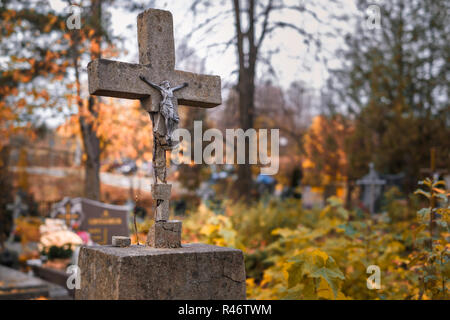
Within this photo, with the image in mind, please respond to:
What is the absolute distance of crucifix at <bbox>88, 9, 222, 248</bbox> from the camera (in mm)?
3406

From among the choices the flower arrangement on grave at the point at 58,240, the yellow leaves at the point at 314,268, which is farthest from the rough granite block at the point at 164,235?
the flower arrangement on grave at the point at 58,240

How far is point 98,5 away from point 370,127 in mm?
10847

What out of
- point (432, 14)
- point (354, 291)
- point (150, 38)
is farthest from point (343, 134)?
point (150, 38)

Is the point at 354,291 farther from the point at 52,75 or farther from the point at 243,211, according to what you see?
the point at 52,75

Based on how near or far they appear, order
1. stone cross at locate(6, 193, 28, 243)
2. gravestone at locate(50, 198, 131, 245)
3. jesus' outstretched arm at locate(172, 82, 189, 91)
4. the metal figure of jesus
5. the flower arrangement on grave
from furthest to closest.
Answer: stone cross at locate(6, 193, 28, 243), the flower arrangement on grave, gravestone at locate(50, 198, 131, 245), jesus' outstretched arm at locate(172, 82, 189, 91), the metal figure of jesus

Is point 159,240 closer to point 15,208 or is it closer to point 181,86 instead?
point 181,86

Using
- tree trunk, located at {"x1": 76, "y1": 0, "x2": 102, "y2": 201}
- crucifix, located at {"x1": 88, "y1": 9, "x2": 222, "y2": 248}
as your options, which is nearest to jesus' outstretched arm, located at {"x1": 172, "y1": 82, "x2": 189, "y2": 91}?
crucifix, located at {"x1": 88, "y1": 9, "x2": 222, "y2": 248}

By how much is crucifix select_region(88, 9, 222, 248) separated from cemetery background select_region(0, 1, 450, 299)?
31cm

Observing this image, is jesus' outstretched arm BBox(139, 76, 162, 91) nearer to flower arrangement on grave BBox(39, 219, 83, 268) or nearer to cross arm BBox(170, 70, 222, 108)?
cross arm BBox(170, 70, 222, 108)

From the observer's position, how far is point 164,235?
3393 mm

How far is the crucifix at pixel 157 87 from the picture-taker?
341 cm

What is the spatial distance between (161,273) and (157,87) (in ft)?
4.66

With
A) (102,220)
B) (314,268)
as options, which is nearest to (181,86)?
(314,268)

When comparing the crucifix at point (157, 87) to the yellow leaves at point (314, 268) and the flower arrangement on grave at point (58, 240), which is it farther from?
the flower arrangement on grave at point (58, 240)
